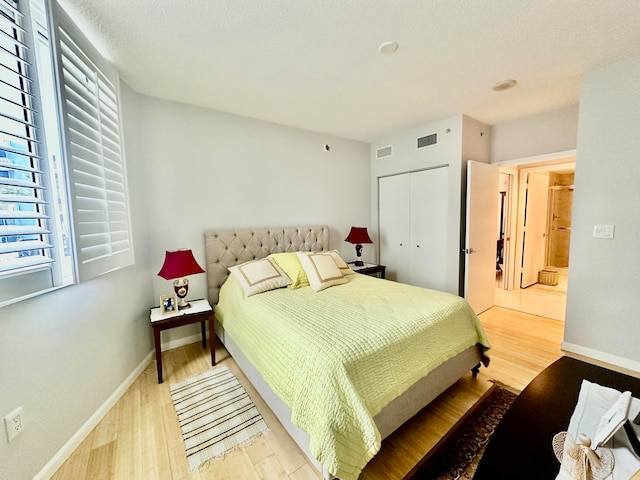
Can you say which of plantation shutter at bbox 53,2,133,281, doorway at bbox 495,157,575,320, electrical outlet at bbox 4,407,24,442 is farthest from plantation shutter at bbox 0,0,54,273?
doorway at bbox 495,157,575,320

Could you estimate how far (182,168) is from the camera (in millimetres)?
2574

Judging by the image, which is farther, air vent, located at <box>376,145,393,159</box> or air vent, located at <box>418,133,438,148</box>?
air vent, located at <box>376,145,393,159</box>

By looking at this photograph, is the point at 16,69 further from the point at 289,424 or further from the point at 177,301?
the point at 289,424

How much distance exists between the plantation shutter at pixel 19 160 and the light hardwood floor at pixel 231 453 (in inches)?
45.1

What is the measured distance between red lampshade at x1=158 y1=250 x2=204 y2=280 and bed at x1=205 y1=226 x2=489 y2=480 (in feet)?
1.46

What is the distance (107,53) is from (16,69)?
84 cm

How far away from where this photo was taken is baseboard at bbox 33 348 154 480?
1.30 meters

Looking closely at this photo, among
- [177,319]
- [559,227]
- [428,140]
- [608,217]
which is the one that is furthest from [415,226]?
[559,227]

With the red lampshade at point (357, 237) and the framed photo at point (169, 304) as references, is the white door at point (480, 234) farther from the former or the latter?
the framed photo at point (169, 304)

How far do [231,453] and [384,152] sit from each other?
391cm

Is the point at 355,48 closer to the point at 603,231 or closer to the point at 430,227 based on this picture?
the point at 430,227

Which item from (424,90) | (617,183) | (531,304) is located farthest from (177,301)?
(531,304)

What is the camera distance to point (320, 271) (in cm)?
259

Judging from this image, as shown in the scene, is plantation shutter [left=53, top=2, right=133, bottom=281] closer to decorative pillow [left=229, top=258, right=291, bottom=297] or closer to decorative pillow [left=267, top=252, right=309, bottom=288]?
decorative pillow [left=229, top=258, right=291, bottom=297]
